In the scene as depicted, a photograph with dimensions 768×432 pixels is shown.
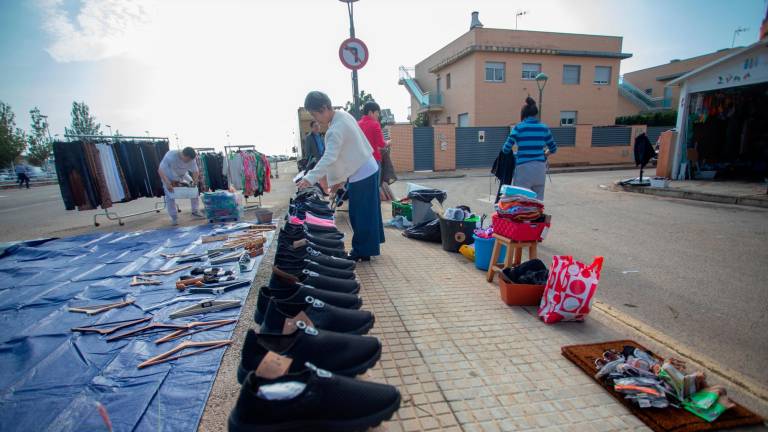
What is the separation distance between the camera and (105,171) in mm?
7383

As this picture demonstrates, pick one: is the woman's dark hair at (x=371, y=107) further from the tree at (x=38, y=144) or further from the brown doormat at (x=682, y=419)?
the tree at (x=38, y=144)

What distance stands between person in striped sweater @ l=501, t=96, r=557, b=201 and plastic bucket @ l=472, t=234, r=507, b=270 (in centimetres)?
141

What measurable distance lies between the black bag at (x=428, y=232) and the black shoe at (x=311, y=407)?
400 centimetres

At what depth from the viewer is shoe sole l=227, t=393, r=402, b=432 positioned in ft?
4.07

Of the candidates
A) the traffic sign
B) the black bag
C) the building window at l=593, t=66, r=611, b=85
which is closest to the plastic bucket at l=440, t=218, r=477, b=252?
the black bag

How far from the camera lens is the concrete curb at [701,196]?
7.89 meters

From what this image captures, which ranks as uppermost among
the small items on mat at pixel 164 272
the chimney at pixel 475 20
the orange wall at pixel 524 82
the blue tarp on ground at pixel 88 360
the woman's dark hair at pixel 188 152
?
the chimney at pixel 475 20

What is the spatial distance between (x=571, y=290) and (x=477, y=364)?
1.12 m

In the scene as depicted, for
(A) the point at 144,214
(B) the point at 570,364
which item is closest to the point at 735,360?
(B) the point at 570,364

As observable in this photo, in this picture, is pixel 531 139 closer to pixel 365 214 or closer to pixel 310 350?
pixel 365 214

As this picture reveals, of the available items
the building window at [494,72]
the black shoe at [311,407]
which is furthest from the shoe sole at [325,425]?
the building window at [494,72]

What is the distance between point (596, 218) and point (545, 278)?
5.06 m

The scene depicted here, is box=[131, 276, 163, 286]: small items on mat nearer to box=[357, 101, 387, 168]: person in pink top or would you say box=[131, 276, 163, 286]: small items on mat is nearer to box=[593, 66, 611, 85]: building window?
box=[357, 101, 387, 168]: person in pink top

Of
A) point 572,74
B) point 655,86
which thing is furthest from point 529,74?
point 655,86
